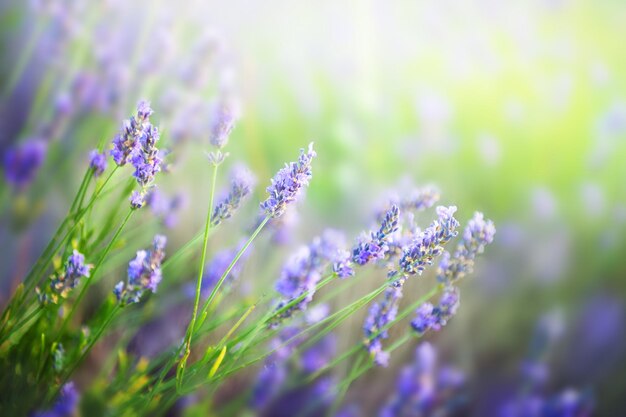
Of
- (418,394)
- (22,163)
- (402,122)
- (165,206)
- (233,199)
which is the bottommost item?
(418,394)

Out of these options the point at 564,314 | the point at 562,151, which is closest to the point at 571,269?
the point at 564,314

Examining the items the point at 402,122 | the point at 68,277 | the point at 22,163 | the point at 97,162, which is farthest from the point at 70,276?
the point at 402,122

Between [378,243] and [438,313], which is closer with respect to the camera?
[378,243]

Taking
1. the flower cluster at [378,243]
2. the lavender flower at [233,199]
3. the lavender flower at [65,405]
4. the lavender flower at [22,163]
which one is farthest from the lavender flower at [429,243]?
the lavender flower at [22,163]

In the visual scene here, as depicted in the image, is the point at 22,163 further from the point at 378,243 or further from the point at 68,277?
the point at 378,243

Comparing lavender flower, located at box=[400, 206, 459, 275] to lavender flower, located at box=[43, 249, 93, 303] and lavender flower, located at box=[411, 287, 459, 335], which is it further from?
lavender flower, located at box=[43, 249, 93, 303]

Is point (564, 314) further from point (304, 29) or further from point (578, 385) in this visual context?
point (304, 29)
